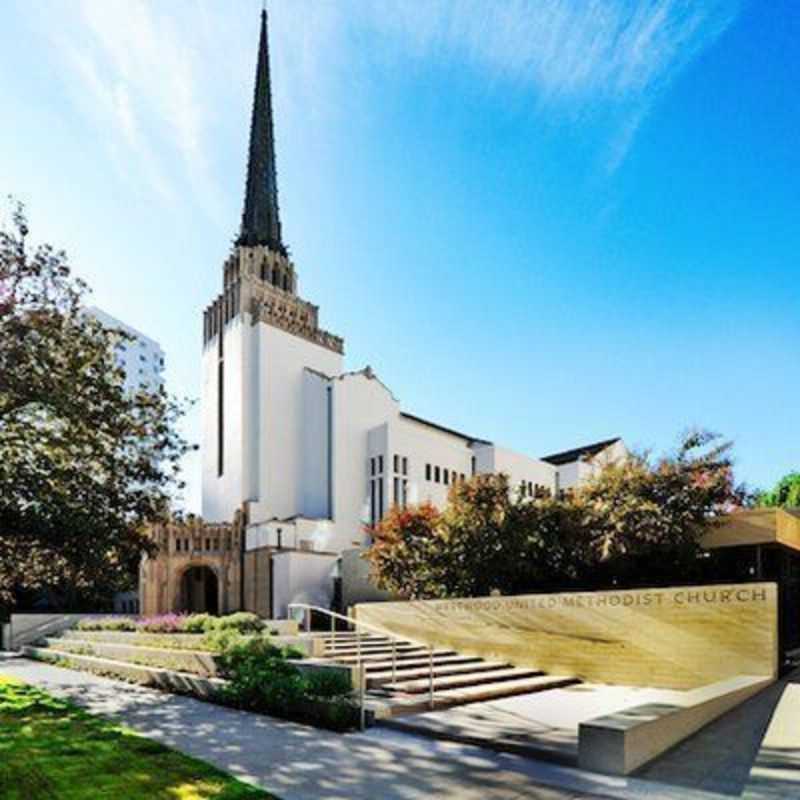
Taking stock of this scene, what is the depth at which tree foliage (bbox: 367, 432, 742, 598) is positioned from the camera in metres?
15.0

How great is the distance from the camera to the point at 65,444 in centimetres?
1554

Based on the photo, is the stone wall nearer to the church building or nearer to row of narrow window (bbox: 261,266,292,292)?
the church building

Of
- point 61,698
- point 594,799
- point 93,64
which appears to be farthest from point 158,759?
point 93,64

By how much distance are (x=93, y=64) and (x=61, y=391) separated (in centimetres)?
601

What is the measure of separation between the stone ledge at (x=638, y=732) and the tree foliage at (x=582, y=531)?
22.3 feet

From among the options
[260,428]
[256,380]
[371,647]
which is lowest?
[371,647]

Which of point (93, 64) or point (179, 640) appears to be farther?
point (179, 640)

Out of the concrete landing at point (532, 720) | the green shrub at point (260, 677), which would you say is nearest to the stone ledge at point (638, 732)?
the concrete landing at point (532, 720)

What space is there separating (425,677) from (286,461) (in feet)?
108

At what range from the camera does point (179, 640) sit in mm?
15219

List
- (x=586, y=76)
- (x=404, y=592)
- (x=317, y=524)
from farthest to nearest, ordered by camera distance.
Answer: (x=317, y=524), (x=404, y=592), (x=586, y=76)

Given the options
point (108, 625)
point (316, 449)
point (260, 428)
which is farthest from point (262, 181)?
point (108, 625)

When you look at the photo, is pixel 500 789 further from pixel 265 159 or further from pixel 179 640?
pixel 265 159

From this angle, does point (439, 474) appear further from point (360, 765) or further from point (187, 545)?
point (360, 765)
